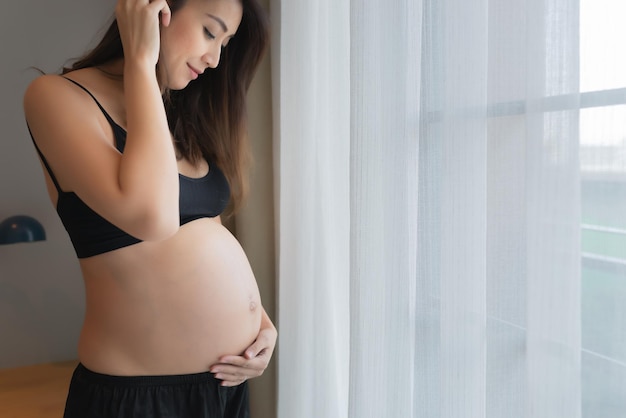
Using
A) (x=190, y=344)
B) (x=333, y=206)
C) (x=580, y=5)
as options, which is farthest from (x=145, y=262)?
(x=580, y=5)

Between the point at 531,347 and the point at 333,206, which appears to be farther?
the point at 333,206

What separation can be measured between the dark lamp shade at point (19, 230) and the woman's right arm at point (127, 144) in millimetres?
1450

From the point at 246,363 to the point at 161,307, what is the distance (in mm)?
218

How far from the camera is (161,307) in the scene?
1156 mm

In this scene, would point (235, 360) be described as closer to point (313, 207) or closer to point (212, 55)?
point (313, 207)

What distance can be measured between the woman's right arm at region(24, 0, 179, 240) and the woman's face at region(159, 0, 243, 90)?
0.13m

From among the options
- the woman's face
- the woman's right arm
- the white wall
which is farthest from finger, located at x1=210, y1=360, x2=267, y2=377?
the white wall

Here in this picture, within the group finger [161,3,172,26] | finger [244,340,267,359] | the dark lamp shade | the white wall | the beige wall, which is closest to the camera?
finger [161,3,172,26]

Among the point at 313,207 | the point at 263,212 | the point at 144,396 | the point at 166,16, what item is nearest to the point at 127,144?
the point at 166,16

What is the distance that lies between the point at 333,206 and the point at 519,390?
649 millimetres

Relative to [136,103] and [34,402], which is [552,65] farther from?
[34,402]

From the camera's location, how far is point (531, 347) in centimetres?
94

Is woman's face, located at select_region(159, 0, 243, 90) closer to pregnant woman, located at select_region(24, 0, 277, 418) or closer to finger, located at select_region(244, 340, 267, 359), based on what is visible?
pregnant woman, located at select_region(24, 0, 277, 418)

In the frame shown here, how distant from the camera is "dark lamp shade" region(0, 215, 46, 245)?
7.53ft
